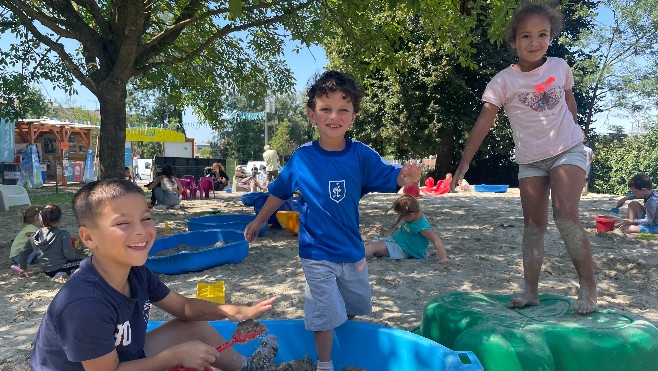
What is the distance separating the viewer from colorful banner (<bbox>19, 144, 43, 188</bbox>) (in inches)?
626

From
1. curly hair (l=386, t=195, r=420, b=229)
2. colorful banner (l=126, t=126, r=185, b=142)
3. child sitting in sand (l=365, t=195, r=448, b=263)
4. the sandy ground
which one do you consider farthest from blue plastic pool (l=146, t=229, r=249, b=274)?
colorful banner (l=126, t=126, r=185, b=142)

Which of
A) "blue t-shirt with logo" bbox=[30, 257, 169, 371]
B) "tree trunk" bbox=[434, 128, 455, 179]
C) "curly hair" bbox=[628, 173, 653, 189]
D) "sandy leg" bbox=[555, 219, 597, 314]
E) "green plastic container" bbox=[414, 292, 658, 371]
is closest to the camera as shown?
"blue t-shirt with logo" bbox=[30, 257, 169, 371]

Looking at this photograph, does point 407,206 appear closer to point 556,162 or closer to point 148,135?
point 556,162

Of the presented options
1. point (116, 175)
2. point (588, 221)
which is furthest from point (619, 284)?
point (116, 175)

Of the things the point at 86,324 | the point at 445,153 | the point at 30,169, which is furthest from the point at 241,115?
the point at 86,324

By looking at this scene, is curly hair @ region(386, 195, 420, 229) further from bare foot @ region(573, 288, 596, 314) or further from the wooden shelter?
the wooden shelter

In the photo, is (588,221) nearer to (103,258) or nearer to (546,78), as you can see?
(546,78)

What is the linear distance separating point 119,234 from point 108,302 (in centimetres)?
22

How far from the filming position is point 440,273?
14.9ft

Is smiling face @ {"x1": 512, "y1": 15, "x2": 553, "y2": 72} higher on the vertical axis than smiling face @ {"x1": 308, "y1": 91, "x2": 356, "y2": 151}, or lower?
higher

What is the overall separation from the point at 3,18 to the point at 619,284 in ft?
25.6

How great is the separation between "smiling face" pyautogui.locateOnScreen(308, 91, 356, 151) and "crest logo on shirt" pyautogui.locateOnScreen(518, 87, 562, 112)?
0.96 meters

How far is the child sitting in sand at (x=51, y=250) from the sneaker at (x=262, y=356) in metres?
2.87

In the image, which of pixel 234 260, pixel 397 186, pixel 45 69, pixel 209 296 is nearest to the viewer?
pixel 397 186
